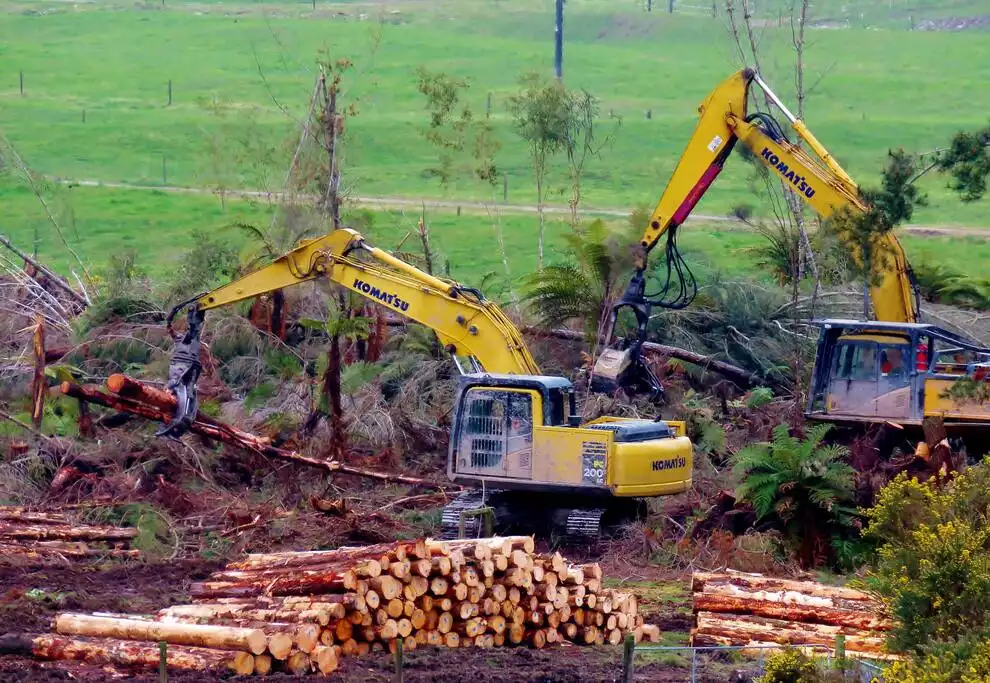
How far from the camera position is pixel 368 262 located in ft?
71.2

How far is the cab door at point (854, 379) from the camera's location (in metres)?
21.2

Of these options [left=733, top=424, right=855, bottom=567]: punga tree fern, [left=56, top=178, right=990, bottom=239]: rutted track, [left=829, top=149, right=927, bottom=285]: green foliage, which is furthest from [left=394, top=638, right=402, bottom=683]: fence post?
[left=56, top=178, right=990, bottom=239]: rutted track

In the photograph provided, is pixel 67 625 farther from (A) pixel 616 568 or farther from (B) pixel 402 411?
(B) pixel 402 411

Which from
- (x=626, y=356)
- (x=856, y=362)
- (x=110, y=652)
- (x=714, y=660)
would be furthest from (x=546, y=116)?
(x=110, y=652)

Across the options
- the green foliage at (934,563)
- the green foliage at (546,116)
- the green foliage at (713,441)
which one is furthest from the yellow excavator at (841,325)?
the green foliage at (546,116)

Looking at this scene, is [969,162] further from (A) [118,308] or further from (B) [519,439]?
(A) [118,308]

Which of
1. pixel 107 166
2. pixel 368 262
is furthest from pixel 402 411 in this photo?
pixel 107 166

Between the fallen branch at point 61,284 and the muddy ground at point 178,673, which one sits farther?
the fallen branch at point 61,284

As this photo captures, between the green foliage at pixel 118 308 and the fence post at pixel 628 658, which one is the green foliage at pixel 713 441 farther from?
the fence post at pixel 628 658

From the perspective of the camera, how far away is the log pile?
17797mm

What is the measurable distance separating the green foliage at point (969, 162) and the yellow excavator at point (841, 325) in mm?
2923

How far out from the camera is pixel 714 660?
1415cm

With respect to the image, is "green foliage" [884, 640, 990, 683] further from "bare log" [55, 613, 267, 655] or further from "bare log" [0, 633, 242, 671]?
"bare log" [0, 633, 242, 671]

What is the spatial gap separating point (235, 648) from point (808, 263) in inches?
746
